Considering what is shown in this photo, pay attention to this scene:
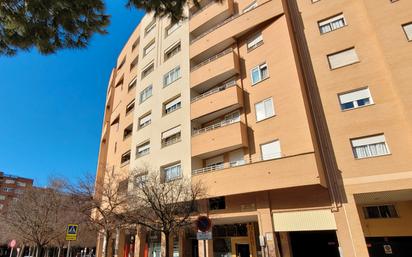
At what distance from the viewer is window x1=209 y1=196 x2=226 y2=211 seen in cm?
1613

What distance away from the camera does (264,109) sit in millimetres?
15984

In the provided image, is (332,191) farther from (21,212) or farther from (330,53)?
(21,212)

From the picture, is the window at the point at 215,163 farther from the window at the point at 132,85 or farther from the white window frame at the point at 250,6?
the window at the point at 132,85

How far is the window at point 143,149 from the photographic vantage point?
71.6 ft

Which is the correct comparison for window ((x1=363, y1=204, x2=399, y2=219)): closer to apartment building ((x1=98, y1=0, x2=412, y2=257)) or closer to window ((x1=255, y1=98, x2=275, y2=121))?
apartment building ((x1=98, y1=0, x2=412, y2=257))

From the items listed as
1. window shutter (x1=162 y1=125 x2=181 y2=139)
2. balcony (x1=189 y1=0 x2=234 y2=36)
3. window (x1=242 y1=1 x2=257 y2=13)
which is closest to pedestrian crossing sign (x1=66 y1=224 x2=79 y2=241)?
window shutter (x1=162 y1=125 x2=181 y2=139)

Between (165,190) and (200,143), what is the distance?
3.80 m

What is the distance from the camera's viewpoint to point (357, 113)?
13219 mm

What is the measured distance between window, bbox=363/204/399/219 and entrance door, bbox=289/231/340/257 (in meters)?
2.09

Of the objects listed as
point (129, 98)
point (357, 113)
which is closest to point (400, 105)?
point (357, 113)

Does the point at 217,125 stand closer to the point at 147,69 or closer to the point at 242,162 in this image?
A: the point at 242,162

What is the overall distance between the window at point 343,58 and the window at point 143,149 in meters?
14.6

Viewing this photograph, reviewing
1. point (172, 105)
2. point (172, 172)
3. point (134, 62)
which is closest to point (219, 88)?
point (172, 105)

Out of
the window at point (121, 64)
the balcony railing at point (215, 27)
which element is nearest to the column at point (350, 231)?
the balcony railing at point (215, 27)
